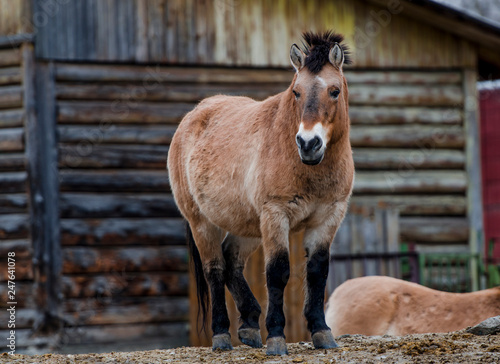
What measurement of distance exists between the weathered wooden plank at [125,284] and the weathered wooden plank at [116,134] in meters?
1.97

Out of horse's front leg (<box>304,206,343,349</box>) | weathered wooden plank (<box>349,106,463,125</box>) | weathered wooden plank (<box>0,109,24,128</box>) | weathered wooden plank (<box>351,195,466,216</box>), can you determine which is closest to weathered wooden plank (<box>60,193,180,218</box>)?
weathered wooden plank (<box>0,109,24,128</box>)

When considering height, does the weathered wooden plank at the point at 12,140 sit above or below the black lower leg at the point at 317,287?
above

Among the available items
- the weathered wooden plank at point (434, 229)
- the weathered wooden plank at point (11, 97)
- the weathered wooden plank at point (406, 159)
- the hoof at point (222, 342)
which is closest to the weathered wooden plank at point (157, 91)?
the weathered wooden plank at point (11, 97)

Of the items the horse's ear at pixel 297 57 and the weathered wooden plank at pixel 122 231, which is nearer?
the horse's ear at pixel 297 57

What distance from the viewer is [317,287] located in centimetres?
514

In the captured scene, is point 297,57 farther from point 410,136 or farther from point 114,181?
point 410,136

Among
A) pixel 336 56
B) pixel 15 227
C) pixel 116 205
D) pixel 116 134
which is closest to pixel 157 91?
pixel 116 134

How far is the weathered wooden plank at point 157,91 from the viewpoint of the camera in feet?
36.9

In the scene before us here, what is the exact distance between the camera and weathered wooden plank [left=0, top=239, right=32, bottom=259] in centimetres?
1066

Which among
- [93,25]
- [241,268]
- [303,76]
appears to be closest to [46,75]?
[93,25]

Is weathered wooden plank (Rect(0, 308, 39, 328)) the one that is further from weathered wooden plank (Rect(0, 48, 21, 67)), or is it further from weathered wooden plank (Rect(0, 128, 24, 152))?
weathered wooden plank (Rect(0, 48, 21, 67))

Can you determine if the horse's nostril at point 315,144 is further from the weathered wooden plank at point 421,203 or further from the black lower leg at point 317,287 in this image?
the weathered wooden plank at point 421,203

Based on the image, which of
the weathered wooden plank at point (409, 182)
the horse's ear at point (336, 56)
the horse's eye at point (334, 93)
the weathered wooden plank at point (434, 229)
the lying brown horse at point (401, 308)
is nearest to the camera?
the horse's eye at point (334, 93)

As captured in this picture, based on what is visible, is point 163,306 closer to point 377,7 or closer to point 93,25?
point 93,25
